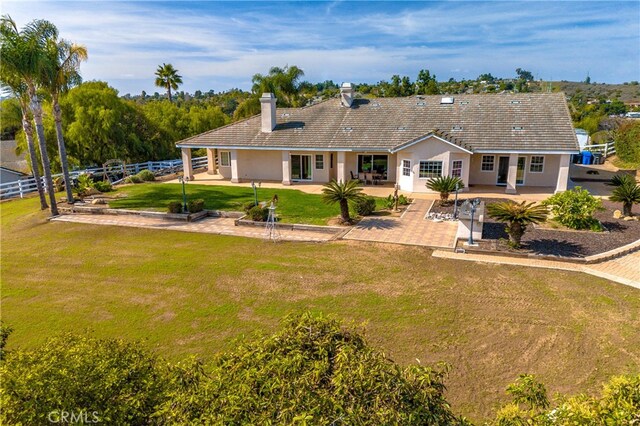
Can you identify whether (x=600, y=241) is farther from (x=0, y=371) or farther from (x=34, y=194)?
(x=34, y=194)

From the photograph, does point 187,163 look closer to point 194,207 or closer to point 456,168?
point 194,207

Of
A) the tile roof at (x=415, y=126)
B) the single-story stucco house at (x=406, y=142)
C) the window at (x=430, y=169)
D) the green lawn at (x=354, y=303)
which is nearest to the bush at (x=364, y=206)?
the green lawn at (x=354, y=303)

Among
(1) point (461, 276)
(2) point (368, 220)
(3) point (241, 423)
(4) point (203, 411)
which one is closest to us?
(3) point (241, 423)

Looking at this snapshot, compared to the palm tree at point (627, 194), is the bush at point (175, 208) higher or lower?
lower

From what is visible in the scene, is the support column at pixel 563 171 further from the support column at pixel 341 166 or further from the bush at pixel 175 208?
the bush at pixel 175 208

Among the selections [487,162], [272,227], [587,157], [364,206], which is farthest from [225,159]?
[587,157]

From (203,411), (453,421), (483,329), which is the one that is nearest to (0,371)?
(203,411)
